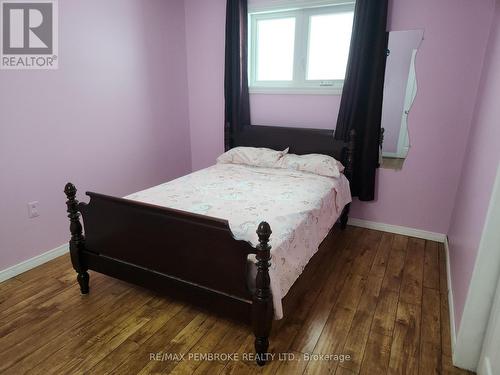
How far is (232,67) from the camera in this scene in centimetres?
349

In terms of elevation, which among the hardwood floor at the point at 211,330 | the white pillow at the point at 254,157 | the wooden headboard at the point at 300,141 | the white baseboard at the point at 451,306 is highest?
the wooden headboard at the point at 300,141

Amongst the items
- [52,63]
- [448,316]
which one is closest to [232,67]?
[52,63]

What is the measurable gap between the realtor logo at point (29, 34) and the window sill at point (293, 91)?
193 cm

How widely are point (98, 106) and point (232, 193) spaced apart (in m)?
1.51

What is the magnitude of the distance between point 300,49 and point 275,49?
1.03ft

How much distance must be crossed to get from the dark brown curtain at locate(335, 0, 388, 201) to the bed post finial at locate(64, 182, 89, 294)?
2.34 m

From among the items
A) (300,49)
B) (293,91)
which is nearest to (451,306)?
(293,91)

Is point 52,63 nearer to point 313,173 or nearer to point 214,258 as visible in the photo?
point 214,258

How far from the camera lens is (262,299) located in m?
1.52

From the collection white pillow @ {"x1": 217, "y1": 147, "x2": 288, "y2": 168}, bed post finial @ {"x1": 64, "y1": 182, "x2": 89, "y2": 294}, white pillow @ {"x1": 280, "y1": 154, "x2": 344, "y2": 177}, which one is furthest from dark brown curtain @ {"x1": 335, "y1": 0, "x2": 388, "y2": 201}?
bed post finial @ {"x1": 64, "y1": 182, "x2": 89, "y2": 294}

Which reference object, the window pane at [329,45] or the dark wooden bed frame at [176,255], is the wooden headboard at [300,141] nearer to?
the window pane at [329,45]

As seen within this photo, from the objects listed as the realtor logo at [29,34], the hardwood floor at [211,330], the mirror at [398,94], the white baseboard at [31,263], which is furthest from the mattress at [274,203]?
the realtor logo at [29,34]

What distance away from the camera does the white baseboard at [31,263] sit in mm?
2344

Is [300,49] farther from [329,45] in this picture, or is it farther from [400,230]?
[400,230]
